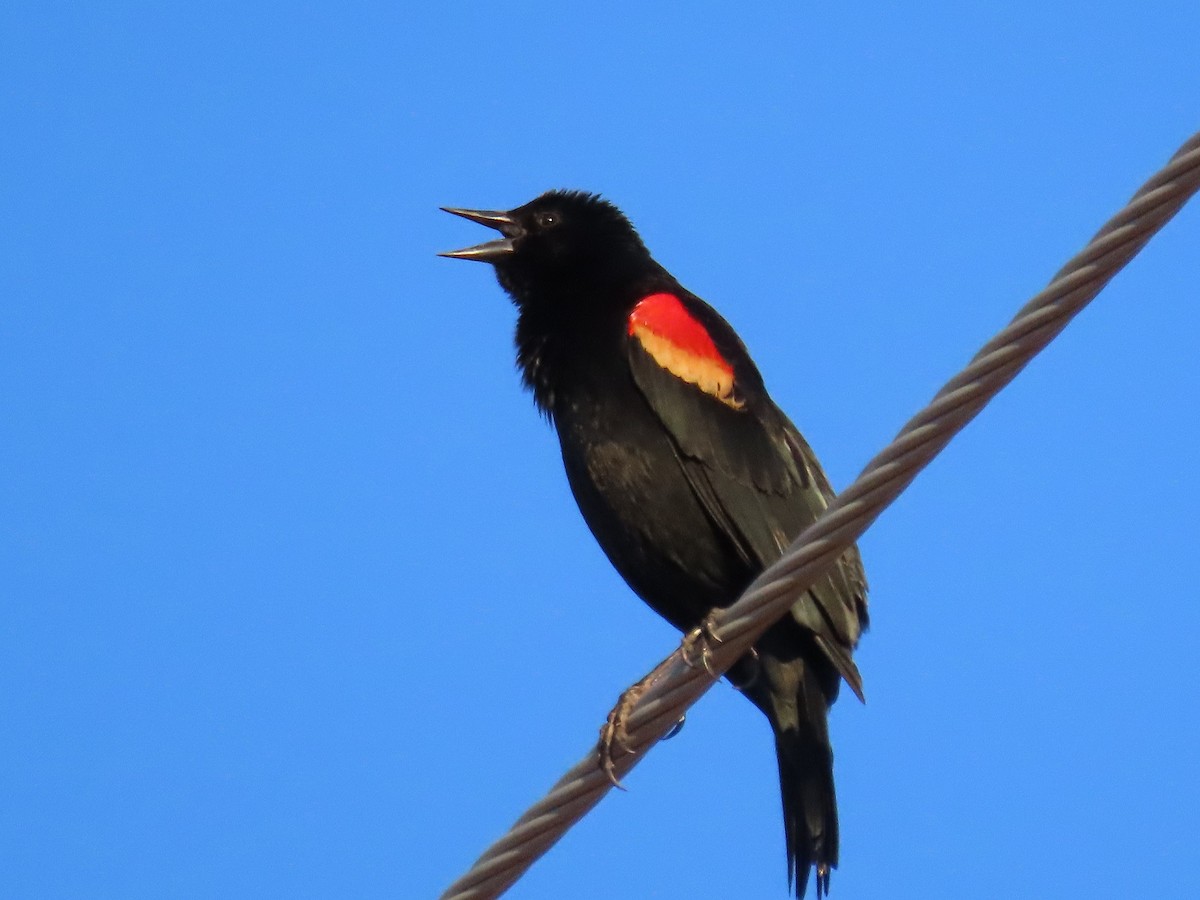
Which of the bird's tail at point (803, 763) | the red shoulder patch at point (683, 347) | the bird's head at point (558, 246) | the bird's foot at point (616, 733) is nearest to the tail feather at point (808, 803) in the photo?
the bird's tail at point (803, 763)

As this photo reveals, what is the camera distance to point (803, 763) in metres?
5.30

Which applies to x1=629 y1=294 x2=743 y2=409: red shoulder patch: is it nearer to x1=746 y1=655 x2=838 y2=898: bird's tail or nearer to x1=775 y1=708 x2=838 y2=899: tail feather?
x1=746 y1=655 x2=838 y2=898: bird's tail

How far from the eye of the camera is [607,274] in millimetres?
6414

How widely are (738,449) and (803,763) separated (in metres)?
1.14

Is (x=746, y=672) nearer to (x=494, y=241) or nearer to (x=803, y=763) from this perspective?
(x=803, y=763)

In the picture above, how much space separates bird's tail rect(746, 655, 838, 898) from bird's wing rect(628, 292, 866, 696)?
27cm

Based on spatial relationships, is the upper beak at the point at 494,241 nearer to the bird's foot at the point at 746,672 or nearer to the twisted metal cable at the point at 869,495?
the bird's foot at the point at 746,672

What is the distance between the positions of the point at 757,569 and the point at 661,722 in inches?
64.1

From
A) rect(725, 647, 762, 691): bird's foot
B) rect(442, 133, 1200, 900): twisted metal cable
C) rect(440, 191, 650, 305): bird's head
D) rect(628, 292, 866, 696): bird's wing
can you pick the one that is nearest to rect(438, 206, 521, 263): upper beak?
rect(440, 191, 650, 305): bird's head

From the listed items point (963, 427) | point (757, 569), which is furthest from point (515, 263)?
point (963, 427)

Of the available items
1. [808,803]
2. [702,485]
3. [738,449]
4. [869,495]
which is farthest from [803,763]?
[869,495]

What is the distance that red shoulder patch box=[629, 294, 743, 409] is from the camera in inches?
223

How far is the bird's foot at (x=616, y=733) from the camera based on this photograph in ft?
12.3

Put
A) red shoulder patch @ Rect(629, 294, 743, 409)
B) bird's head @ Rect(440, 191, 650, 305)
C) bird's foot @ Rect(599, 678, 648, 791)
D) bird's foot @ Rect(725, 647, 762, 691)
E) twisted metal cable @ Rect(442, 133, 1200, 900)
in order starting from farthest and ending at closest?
bird's head @ Rect(440, 191, 650, 305) < red shoulder patch @ Rect(629, 294, 743, 409) < bird's foot @ Rect(725, 647, 762, 691) < bird's foot @ Rect(599, 678, 648, 791) < twisted metal cable @ Rect(442, 133, 1200, 900)
